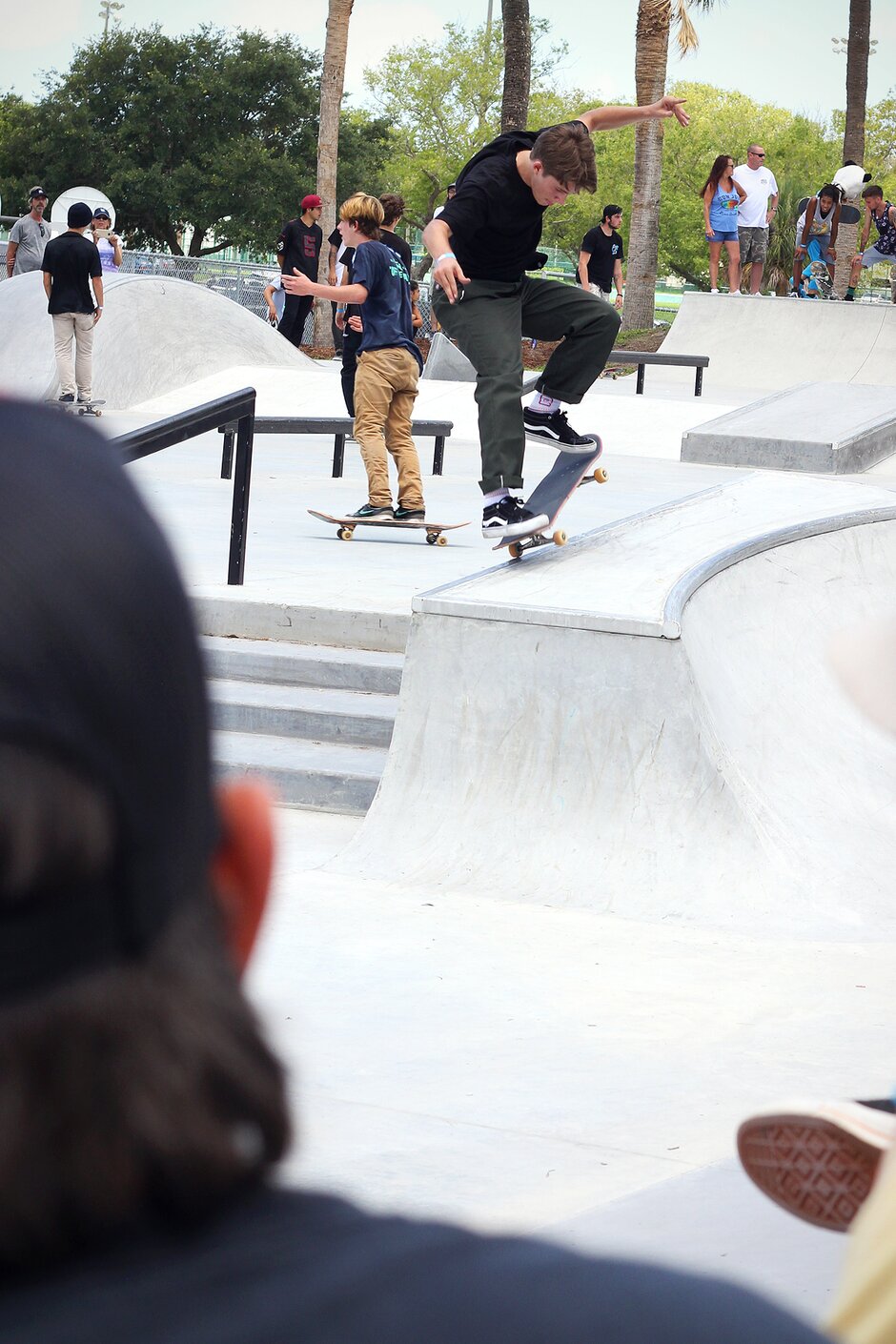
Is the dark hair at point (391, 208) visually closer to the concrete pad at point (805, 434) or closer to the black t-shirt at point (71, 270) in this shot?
the concrete pad at point (805, 434)

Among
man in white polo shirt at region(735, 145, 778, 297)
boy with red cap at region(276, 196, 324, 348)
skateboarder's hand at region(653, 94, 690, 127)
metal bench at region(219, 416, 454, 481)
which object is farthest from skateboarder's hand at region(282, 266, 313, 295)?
man in white polo shirt at region(735, 145, 778, 297)

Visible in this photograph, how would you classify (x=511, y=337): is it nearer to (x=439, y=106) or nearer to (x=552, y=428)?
(x=552, y=428)

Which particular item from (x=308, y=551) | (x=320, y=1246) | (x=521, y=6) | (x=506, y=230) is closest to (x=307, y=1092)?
(x=320, y=1246)

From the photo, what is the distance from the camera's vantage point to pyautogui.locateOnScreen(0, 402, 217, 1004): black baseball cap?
2.13 feet

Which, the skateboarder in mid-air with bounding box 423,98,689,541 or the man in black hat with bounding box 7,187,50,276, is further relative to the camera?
the man in black hat with bounding box 7,187,50,276

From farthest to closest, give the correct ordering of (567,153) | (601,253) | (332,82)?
(332,82)
(601,253)
(567,153)

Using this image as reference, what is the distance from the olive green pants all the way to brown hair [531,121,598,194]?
61 centimetres

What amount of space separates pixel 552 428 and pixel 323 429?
4351 millimetres

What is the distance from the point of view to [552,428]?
23.1 feet

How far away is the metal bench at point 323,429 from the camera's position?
1034 cm

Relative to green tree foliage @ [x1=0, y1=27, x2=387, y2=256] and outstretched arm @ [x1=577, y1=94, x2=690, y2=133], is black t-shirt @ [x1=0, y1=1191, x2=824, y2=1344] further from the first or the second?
green tree foliage @ [x1=0, y1=27, x2=387, y2=256]

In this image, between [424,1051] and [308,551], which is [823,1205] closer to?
[424,1051]

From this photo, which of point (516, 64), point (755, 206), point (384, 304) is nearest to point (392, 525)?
point (384, 304)

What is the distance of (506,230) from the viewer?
21.2 ft
